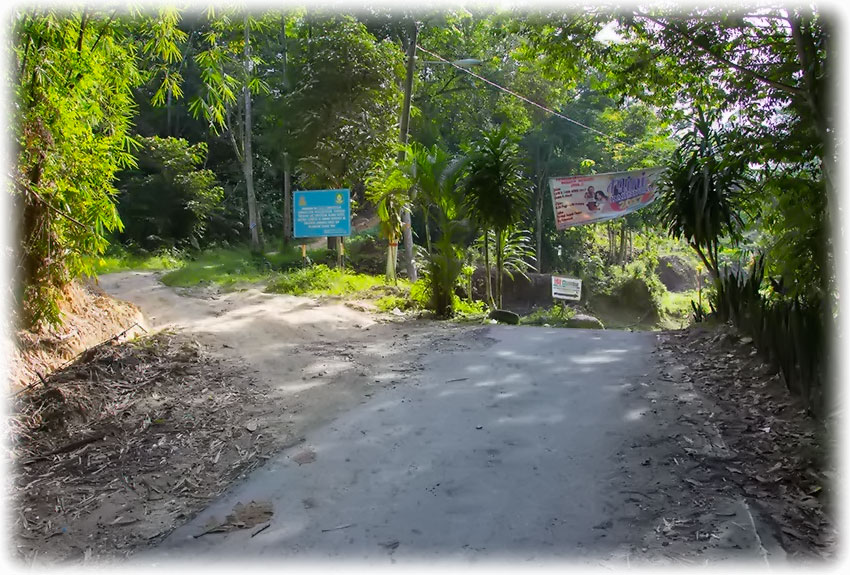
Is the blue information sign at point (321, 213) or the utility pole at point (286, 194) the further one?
the utility pole at point (286, 194)

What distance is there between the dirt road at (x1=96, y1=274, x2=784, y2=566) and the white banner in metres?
8.29

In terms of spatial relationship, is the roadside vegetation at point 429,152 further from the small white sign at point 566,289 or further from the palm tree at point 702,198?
the small white sign at point 566,289

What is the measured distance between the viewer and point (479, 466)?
13.4 ft

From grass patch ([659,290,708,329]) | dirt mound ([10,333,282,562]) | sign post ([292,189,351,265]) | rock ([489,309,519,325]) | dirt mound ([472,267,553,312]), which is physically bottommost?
grass patch ([659,290,708,329])

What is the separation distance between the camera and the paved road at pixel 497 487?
3109 mm

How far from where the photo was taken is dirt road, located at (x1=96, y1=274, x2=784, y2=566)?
314 cm

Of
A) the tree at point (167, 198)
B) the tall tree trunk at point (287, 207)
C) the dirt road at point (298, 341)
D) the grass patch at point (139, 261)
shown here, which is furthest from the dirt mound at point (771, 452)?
the tree at point (167, 198)

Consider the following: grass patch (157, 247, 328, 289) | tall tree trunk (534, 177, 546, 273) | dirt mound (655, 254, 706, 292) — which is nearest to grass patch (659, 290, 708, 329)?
tall tree trunk (534, 177, 546, 273)

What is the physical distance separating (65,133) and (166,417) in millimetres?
2459

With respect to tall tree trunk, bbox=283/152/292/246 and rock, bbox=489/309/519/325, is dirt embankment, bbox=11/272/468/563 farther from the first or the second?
tall tree trunk, bbox=283/152/292/246

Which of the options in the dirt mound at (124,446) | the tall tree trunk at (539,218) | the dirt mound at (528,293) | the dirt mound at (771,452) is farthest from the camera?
the tall tree trunk at (539,218)

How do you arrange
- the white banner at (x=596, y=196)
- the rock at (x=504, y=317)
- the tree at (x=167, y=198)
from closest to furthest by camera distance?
1. the rock at (x=504, y=317)
2. the white banner at (x=596, y=196)
3. the tree at (x=167, y=198)

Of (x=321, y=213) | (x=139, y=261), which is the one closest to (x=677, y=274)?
(x=321, y=213)

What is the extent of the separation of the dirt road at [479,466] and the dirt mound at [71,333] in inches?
38.2
